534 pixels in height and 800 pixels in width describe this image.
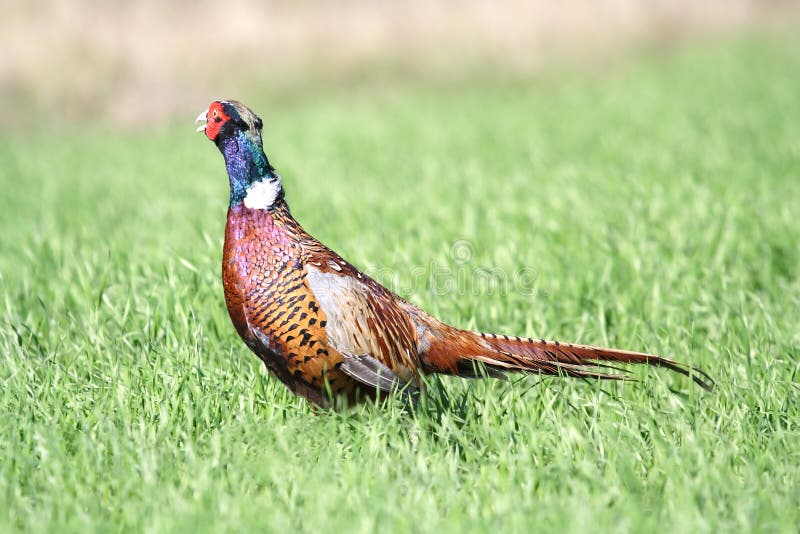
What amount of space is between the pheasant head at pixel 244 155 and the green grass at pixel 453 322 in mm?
698

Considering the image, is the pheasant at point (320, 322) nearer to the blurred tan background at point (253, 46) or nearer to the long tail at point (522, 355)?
the long tail at point (522, 355)

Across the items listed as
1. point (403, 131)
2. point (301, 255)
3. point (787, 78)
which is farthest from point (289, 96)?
point (301, 255)

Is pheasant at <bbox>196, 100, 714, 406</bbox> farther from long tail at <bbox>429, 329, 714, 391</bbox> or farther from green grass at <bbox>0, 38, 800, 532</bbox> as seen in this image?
green grass at <bbox>0, 38, 800, 532</bbox>

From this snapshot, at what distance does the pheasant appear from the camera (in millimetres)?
2971

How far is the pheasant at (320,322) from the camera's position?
2.97 metres

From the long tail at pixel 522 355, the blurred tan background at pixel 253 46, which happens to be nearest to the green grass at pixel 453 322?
the long tail at pixel 522 355

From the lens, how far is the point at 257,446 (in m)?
2.92

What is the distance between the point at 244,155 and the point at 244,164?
0.03 m

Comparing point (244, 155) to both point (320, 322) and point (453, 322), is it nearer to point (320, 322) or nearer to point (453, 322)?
point (320, 322)

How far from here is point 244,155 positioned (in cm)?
315

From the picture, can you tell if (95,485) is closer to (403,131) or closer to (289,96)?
(403,131)

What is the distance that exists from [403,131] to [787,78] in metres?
5.17

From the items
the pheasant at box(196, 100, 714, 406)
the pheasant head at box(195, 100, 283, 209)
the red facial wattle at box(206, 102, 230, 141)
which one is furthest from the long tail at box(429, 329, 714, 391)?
the red facial wattle at box(206, 102, 230, 141)

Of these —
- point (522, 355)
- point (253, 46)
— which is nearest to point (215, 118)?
point (522, 355)
